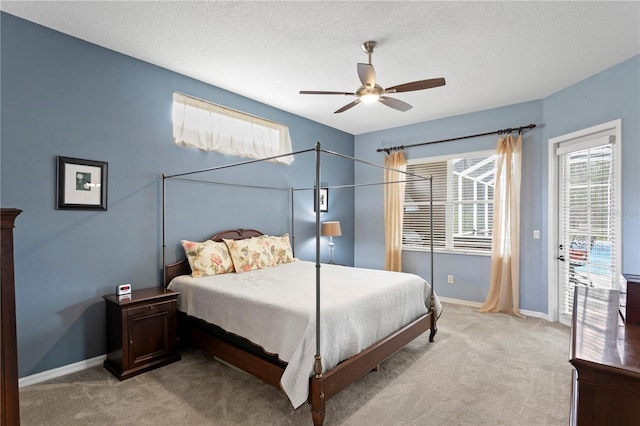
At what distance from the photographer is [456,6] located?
7.68 feet

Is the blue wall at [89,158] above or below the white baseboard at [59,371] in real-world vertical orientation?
above

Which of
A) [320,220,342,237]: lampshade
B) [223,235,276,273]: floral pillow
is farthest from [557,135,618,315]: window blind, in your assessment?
[223,235,276,273]: floral pillow

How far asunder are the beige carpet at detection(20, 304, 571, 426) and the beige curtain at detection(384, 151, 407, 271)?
2.27 m

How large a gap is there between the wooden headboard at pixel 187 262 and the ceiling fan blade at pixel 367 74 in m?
2.31

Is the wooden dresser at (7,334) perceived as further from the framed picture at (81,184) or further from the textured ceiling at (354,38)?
the textured ceiling at (354,38)

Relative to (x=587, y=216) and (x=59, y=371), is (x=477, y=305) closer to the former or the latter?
(x=587, y=216)

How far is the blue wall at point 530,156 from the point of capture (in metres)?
3.10

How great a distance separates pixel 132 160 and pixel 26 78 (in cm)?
94

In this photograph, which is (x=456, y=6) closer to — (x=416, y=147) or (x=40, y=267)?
(x=416, y=147)

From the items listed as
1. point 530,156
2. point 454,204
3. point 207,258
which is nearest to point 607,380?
point 207,258

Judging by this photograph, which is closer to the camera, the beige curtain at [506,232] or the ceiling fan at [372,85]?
the ceiling fan at [372,85]

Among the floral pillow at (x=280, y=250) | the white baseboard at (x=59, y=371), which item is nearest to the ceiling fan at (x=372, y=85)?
the floral pillow at (x=280, y=250)

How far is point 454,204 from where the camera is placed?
499cm

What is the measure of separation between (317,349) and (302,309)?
0.28 meters
